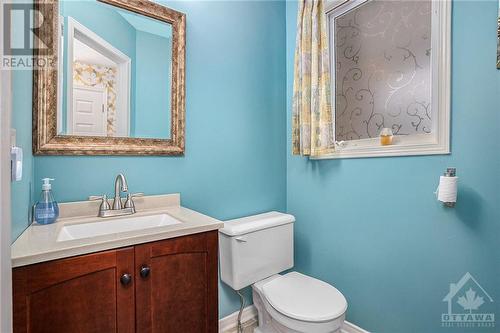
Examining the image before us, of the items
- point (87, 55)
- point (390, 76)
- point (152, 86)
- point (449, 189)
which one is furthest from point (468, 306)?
point (87, 55)

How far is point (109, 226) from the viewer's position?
3.93 feet

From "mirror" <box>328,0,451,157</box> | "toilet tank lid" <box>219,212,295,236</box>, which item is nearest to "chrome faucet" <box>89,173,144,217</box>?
"toilet tank lid" <box>219,212,295,236</box>

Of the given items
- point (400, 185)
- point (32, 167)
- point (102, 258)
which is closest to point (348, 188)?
point (400, 185)

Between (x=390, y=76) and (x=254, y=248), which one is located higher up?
(x=390, y=76)

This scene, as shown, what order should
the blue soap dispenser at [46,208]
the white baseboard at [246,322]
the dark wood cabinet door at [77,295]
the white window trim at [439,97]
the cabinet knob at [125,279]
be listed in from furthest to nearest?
1. the white baseboard at [246,322]
2. the white window trim at [439,97]
3. the blue soap dispenser at [46,208]
4. the cabinet knob at [125,279]
5. the dark wood cabinet door at [77,295]

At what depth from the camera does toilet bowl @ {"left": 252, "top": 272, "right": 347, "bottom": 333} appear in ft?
4.00

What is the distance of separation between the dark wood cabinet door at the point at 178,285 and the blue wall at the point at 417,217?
0.95 m

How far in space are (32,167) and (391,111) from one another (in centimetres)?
189

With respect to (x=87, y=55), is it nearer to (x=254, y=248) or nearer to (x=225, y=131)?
(x=225, y=131)

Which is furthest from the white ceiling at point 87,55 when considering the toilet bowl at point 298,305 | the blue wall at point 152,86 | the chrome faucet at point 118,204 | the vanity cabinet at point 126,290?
the toilet bowl at point 298,305

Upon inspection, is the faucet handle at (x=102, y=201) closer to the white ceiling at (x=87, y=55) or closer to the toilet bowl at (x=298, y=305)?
the white ceiling at (x=87, y=55)

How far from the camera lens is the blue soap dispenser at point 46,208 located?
1.08 m

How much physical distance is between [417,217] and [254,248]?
915 mm

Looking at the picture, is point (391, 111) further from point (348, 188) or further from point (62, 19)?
point (62, 19)
